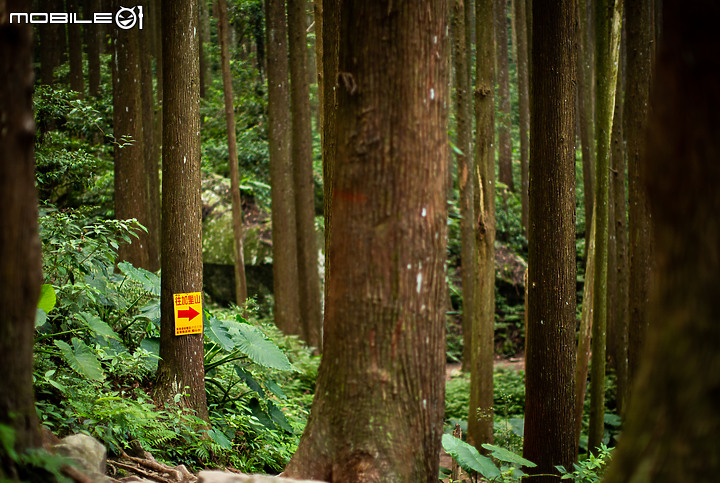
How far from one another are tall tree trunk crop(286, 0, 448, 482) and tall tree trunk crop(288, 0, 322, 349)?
8.32 m

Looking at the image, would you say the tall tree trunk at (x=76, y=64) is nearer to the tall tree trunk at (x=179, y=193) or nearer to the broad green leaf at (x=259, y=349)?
the tall tree trunk at (x=179, y=193)

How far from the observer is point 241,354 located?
629 centimetres

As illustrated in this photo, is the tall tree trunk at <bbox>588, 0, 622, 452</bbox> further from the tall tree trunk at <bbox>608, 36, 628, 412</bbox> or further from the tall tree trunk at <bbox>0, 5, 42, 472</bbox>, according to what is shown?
the tall tree trunk at <bbox>0, 5, 42, 472</bbox>

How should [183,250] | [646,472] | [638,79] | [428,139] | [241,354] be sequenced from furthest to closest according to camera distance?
[638,79], [241,354], [183,250], [428,139], [646,472]

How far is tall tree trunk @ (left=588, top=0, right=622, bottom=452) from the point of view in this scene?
23.8ft

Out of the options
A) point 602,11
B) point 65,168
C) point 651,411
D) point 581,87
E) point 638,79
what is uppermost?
point 581,87

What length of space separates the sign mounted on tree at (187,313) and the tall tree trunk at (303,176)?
20.5 ft

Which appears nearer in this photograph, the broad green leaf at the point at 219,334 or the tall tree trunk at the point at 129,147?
the broad green leaf at the point at 219,334

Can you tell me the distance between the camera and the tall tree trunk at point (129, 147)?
28.2ft

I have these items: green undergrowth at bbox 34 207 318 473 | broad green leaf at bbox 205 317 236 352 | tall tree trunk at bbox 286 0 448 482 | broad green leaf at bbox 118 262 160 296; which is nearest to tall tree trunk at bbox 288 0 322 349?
green undergrowth at bbox 34 207 318 473

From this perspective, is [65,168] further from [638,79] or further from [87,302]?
[638,79]

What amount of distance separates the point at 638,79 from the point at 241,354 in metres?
6.68

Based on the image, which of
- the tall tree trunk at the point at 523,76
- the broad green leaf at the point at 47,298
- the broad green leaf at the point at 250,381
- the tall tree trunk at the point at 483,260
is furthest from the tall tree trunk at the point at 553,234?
the tall tree trunk at the point at 523,76

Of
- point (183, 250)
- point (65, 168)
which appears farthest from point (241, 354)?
point (65, 168)
